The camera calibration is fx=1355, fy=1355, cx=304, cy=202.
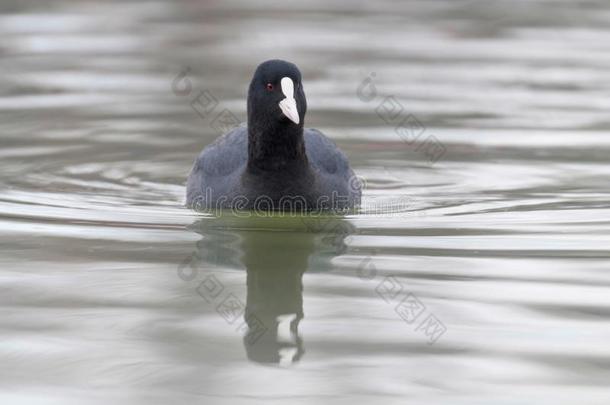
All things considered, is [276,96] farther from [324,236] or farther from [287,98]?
[324,236]

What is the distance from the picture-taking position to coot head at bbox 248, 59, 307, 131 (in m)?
6.95

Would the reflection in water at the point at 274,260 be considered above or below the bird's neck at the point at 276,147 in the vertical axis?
below

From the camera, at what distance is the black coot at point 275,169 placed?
703 cm

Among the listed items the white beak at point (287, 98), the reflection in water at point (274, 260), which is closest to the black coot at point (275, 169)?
the white beak at point (287, 98)

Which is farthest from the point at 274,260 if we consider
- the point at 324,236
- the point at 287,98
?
the point at 287,98

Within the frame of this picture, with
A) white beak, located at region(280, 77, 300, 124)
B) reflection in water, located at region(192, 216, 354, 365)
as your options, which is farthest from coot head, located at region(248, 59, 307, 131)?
reflection in water, located at region(192, 216, 354, 365)

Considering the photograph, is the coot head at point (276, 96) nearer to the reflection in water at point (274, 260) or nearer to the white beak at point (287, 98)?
the white beak at point (287, 98)

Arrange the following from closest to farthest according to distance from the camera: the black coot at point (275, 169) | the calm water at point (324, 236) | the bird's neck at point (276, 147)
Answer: the calm water at point (324, 236) < the black coot at point (275, 169) < the bird's neck at point (276, 147)

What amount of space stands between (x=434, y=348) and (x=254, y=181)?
8.48 feet

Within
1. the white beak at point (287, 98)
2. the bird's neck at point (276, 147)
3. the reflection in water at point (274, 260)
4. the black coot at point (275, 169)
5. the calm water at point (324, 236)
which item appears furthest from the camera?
the bird's neck at point (276, 147)

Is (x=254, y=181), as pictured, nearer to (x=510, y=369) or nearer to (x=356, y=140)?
(x=356, y=140)

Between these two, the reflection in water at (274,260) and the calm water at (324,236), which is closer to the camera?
the calm water at (324,236)

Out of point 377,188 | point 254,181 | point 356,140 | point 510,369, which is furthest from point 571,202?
point 510,369

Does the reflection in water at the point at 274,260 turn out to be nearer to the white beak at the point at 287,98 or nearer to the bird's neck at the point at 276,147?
the bird's neck at the point at 276,147
